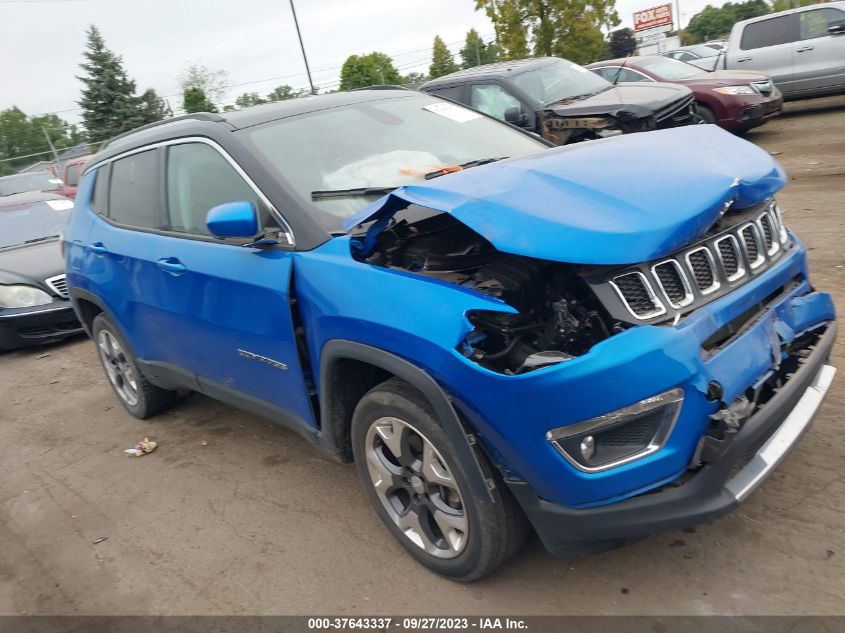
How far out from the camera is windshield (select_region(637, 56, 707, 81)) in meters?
11.6

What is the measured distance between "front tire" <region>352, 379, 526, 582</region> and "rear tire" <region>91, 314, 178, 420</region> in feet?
8.03

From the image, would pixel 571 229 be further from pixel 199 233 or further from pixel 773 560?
pixel 199 233

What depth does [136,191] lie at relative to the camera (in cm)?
434

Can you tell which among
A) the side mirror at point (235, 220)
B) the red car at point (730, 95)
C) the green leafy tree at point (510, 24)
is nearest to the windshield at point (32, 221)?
the side mirror at point (235, 220)

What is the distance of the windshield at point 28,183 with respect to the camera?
1397 centimetres

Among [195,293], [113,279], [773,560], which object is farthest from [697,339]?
[113,279]

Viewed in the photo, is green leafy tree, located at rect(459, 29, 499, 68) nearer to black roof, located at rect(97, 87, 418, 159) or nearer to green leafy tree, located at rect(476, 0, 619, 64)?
green leafy tree, located at rect(476, 0, 619, 64)

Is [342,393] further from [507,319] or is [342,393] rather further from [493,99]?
[493,99]

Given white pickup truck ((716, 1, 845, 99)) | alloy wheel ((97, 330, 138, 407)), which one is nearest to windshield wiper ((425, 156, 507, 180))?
alloy wheel ((97, 330, 138, 407))

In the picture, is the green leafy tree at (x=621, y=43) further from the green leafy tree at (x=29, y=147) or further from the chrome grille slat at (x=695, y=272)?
the chrome grille slat at (x=695, y=272)

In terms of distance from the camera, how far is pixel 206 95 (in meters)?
41.4

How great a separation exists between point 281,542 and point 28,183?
13.5m

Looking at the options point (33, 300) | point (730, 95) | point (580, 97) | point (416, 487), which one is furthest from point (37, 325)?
point (730, 95)

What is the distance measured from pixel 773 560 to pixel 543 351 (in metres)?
1.21
